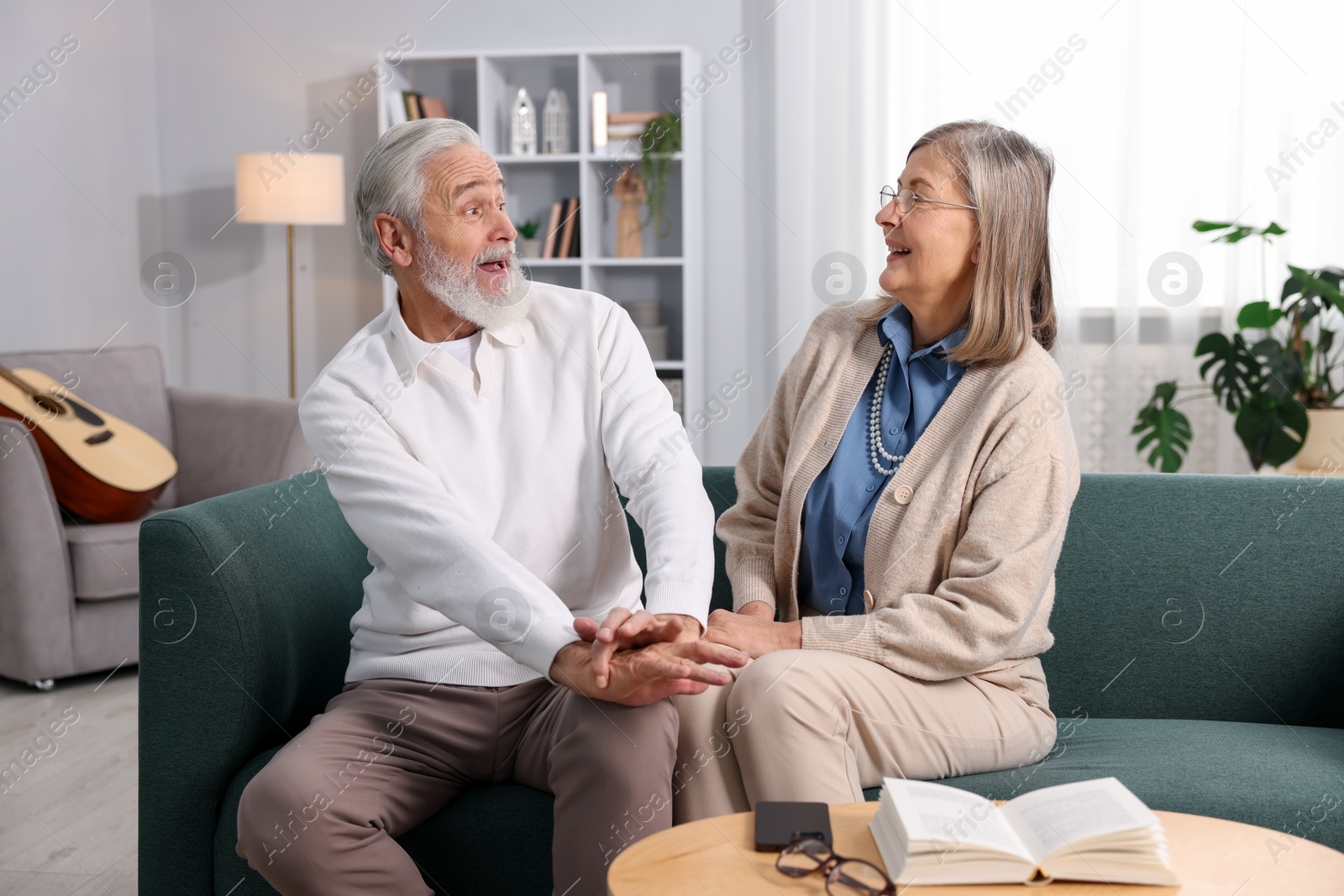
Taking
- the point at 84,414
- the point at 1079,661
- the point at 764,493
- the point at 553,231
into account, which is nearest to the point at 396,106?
the point at 553,231

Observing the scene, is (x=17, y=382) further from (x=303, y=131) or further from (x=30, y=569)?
(x=303, y=131)

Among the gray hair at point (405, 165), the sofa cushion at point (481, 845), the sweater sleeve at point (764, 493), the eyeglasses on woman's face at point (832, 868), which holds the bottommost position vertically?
the sofa cushion at point (481, 845)

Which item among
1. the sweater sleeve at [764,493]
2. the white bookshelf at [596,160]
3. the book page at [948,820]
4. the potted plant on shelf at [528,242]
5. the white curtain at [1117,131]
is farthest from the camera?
the potted plant on shelf at [528,242]

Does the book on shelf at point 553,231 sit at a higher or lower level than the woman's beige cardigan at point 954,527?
higher

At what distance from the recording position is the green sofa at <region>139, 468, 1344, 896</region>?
150 cm

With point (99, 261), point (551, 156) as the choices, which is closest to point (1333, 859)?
point (551, 156)

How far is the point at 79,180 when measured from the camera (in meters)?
4.18

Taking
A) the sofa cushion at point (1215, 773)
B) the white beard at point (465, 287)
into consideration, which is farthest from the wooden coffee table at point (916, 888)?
the white beard at point (465, 287)

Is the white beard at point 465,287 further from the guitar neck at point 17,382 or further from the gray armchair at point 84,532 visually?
the guitar neck at point 17,382

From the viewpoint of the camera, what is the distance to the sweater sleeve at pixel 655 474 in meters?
1.46

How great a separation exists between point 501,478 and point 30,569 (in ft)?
5.96

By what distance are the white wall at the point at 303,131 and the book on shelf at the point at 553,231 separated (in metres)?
0.60

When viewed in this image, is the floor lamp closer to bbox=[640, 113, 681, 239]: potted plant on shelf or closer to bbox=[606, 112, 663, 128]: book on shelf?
bbox=[606, 112, 663, 128]: book on shelf

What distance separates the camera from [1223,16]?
369 centimetres
